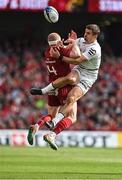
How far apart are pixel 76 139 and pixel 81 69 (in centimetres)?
1130

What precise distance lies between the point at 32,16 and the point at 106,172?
55.8ft

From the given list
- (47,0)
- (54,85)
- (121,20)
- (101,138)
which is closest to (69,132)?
(101,138)

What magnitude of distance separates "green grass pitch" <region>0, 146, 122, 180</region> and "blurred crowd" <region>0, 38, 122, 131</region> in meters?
7.11

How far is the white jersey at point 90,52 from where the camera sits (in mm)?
14867

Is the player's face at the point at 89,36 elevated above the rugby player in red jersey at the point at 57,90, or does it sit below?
above

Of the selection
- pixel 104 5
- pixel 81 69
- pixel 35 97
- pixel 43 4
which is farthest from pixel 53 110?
pixel 35 97

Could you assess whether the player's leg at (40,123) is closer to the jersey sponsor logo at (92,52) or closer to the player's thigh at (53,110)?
the player's thigh at (53,110)

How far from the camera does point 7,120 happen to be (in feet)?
91.6

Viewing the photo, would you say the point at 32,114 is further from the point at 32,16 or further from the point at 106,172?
the point at 106,172

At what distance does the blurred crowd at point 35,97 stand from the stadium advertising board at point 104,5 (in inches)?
152

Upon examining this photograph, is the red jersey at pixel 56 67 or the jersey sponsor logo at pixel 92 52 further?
the red jersey at pixel 56 67

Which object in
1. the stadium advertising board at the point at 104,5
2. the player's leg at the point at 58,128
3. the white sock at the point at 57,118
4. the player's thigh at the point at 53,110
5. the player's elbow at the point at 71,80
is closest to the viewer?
the player's leg at the point at 58,128

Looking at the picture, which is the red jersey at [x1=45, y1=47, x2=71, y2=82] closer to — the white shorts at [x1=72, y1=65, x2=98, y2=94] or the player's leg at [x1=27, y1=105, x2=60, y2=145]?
the white shorts at [x1=72, y1=65, x2=98, y2=94]

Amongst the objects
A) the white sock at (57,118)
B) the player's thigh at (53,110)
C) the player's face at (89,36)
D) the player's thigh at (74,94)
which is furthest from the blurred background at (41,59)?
the white sock at (57,118)
